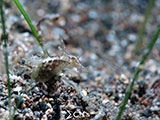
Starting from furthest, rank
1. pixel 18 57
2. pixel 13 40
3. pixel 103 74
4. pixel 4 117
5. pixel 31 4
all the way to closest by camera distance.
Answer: pixel 31 4, pixel 103 74, pixel 13 40, pixel 18 57, pixel 4 117

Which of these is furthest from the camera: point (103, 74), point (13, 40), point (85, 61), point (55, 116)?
point (85, 61)

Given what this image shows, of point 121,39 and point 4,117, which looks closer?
point 4,117

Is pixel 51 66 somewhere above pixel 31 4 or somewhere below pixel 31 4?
below

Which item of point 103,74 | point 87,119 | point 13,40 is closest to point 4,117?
point 87,119

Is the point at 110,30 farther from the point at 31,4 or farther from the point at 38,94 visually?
the point at 38,94

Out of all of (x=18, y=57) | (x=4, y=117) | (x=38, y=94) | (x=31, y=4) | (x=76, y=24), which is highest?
(x=31, y=4)

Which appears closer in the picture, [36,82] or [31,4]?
[36,82]

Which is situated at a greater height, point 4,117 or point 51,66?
point 51,66

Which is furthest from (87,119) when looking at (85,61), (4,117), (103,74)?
(85,61)

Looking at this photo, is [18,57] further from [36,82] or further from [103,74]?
[103,74]
